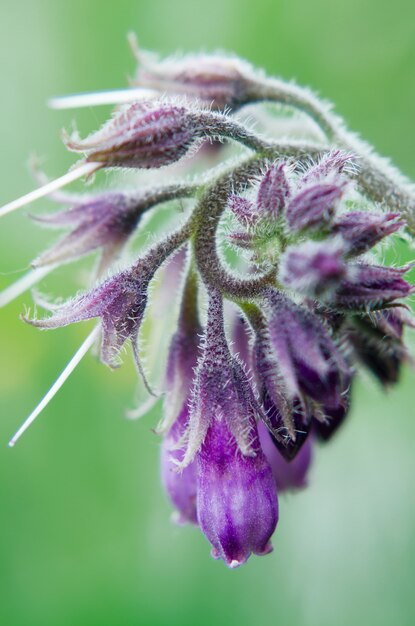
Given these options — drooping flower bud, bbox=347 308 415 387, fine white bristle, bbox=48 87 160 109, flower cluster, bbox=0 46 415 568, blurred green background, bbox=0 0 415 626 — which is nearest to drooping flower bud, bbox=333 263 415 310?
flower cluster, bbox=0 46 415 568

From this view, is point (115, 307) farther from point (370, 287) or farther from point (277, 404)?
point (370, 287)

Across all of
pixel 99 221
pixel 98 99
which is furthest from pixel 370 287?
pixel 98 99

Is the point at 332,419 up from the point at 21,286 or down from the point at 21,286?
up

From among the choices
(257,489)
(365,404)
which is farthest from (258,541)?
(365,404)

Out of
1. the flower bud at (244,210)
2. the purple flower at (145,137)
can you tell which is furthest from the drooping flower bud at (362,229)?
the purple flower at (145,137)

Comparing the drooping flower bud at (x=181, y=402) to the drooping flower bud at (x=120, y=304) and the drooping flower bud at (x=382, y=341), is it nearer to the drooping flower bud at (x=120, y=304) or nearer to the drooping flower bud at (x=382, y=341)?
the drooping flower bud at (x=120, y=304)

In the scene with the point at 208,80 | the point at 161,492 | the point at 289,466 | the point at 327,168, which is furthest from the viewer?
the point at 161,492
